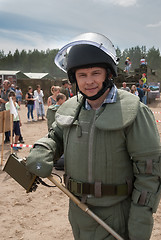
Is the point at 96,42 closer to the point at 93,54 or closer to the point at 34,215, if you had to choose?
the point at 93,54

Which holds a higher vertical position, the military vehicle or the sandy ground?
the military vehicle

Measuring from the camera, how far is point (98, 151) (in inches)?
63.4

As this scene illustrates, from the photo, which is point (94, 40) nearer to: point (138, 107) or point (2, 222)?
point (138, 107)

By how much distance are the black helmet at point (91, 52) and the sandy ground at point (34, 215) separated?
2.44 metres

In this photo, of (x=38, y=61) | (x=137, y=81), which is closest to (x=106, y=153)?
(x=137, y=81)

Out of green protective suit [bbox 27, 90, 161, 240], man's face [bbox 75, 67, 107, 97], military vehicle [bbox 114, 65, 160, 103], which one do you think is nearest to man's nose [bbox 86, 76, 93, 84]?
man's face [bbox 75, 67, 107, 97]

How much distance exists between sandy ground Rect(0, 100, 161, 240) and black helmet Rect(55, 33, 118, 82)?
2439 millimetres

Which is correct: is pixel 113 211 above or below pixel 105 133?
below

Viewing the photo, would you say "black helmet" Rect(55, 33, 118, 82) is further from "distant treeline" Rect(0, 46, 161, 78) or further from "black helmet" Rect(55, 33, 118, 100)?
"distant treeline" Rect(0, 46, 161, 78)

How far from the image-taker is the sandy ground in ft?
10.5

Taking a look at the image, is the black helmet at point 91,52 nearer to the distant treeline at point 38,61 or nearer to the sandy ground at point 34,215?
the sandy ground at point 34,215

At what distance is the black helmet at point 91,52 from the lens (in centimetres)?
163

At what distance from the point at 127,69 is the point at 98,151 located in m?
22.7

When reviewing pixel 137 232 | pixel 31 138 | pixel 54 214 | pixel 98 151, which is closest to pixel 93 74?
pixel 98 151
